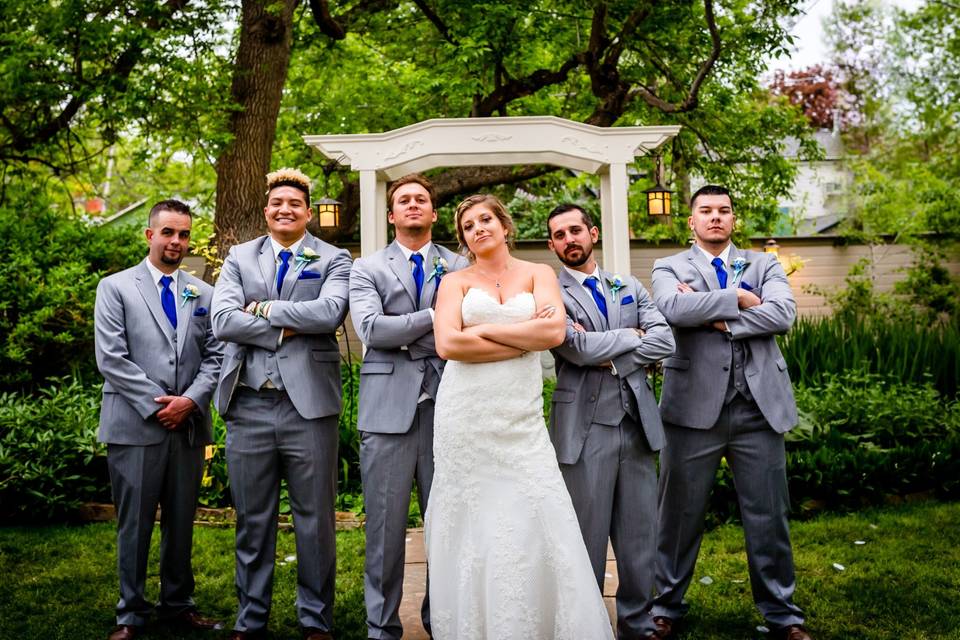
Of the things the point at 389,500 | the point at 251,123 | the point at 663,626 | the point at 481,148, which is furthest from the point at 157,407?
the point at 251,123

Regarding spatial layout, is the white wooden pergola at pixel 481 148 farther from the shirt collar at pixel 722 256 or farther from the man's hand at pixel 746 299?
the man's hand at pixel 746 299

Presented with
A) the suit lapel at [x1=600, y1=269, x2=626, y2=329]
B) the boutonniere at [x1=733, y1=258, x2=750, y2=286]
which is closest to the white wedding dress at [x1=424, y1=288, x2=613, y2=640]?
the suit lapel at [x1=600, y1=269, x2=626, y2=329]

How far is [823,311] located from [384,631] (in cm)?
1197

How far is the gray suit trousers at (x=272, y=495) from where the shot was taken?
3859 millimetres

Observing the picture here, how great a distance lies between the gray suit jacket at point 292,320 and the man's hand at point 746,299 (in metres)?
1.86

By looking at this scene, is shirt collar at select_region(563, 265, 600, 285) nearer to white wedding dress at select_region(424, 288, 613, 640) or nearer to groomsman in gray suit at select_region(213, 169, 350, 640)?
white wedding dress at select_region(424, 288, 613, 640)

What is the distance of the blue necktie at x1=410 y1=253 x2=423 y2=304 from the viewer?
3945 mm

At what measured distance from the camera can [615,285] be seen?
394 centimetres

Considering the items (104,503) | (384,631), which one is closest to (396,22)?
(104,503)

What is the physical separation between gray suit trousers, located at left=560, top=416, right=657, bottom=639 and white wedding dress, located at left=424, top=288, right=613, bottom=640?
11.1 inches

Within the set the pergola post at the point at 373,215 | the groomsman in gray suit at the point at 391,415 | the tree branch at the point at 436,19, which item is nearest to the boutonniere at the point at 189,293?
the groomsman in gray suit at the point at 391,415

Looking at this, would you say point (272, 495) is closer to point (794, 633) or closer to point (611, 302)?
point (611, 302)

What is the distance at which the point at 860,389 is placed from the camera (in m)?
7.08

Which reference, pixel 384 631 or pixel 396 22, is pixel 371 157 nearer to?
pixel 384 631
